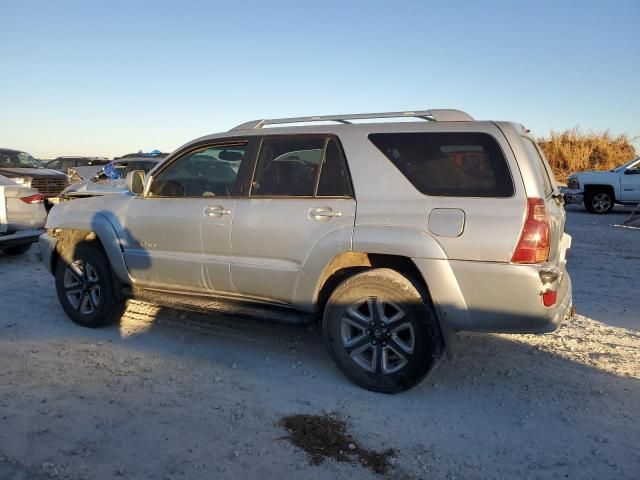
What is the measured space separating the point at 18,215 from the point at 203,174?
475cm

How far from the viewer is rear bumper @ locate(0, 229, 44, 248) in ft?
25.8

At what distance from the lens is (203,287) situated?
4.69m

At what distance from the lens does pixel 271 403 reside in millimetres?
3828

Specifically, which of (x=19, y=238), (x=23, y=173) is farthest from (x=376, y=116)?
(x=23, y=173)

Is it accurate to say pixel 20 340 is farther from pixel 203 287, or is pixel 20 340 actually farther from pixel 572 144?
pixel 572 144

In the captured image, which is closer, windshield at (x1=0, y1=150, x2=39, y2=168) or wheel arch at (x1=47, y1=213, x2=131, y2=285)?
wheel arch at (x1=47, y1=213, x2=131, y2=285)

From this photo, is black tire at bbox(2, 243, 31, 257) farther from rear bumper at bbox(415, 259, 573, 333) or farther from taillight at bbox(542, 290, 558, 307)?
taillight at bbox(542, 290, 558, 307)

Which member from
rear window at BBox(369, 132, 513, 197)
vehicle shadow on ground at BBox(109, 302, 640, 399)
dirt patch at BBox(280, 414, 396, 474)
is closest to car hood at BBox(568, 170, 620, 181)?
vehicle shadow on ground at BBox(109, 302, 640, 399)

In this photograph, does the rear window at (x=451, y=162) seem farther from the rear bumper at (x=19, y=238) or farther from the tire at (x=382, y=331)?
the rear bumper at (x=19, y=238)

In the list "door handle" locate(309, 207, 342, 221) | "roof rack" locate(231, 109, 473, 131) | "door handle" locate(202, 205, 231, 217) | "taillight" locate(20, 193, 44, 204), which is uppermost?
"roof rack" locate(231, 109, 473, 131)

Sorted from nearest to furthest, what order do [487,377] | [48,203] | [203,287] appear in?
[487,377], [203,287], [48,203]

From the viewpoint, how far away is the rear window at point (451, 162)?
Answer: 361 cm

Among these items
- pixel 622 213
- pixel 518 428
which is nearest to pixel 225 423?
pixel 518 428

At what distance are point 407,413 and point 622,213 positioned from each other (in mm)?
16515
